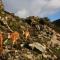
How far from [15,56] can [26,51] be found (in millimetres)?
2044

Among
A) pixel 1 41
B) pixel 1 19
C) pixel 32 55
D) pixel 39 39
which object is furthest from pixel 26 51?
pixel 1 19

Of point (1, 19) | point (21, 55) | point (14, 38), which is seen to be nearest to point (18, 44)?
point (14, 38)

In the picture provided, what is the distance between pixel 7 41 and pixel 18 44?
5.09ft

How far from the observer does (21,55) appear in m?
25.7

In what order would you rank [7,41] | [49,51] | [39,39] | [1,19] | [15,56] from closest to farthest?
[15,56]
[7,41]
[49,51]
[39,39]
[1,19]

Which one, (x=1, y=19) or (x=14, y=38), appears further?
(x=1, y=19)

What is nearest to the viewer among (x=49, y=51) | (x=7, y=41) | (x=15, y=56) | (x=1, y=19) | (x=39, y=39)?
(x=15, y=56)

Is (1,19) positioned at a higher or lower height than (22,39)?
higher

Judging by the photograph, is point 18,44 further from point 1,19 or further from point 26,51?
point 1,19

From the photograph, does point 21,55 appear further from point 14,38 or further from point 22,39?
point 22,39

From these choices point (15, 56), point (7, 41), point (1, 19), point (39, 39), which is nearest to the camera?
point (15, 56)

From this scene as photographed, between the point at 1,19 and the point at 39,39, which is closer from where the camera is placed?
the point at 39,39

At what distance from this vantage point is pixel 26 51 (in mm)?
27109

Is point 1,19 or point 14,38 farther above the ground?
point 1,19
